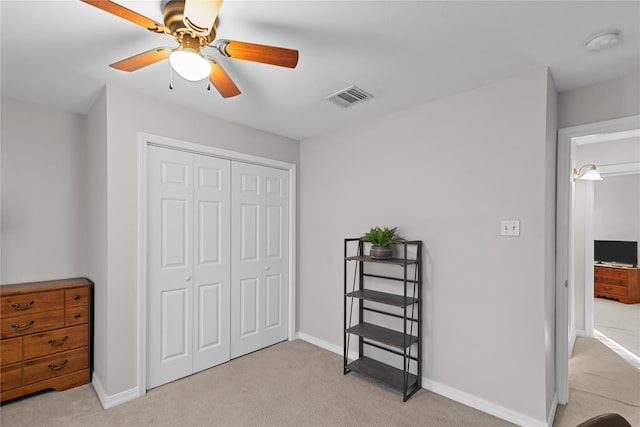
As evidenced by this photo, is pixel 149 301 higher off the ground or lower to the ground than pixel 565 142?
lower

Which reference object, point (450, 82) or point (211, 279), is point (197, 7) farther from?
point (211, 279)

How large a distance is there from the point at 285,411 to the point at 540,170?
2.50 m

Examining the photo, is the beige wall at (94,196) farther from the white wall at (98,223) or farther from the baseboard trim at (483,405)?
the baseboard trim at (483,405)

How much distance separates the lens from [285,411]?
2303mm

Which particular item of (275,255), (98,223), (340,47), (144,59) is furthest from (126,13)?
(275,255)

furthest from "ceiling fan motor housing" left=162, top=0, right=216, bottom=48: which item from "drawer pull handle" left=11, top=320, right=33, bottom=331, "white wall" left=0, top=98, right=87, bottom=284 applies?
"drawer pull handle" left=11, top=320, right=33, bottom=331

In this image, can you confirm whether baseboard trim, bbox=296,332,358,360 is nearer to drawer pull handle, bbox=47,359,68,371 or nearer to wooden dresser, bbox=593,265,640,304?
drawer pull handle, bbox=47,359,68,371

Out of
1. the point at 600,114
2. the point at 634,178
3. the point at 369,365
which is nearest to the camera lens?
the point at 600,114

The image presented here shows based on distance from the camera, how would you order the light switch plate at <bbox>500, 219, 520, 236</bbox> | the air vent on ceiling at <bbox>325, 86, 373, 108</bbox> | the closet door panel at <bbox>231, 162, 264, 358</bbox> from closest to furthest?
1. the light switch plate at <bbox>500, 219, 520, 236</bbox>
2. the air vent on ceiling at <bbox>325, 86, 373, 108</bbox>
3. the closet door panel at <bbox>231, 162, 264, 358</bbox>

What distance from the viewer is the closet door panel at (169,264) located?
2609mm

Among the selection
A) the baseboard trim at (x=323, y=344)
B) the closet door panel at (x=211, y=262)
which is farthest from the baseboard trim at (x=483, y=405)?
the closet door panel at (x=211, y=262)

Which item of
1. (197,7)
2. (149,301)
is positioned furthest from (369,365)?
(197,7)

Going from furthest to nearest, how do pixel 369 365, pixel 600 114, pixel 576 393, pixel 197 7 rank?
pixel 369 365 < pixel 576 393 < pixel 600 114 < pixel 197 7

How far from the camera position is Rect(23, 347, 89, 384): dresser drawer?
2385mm
